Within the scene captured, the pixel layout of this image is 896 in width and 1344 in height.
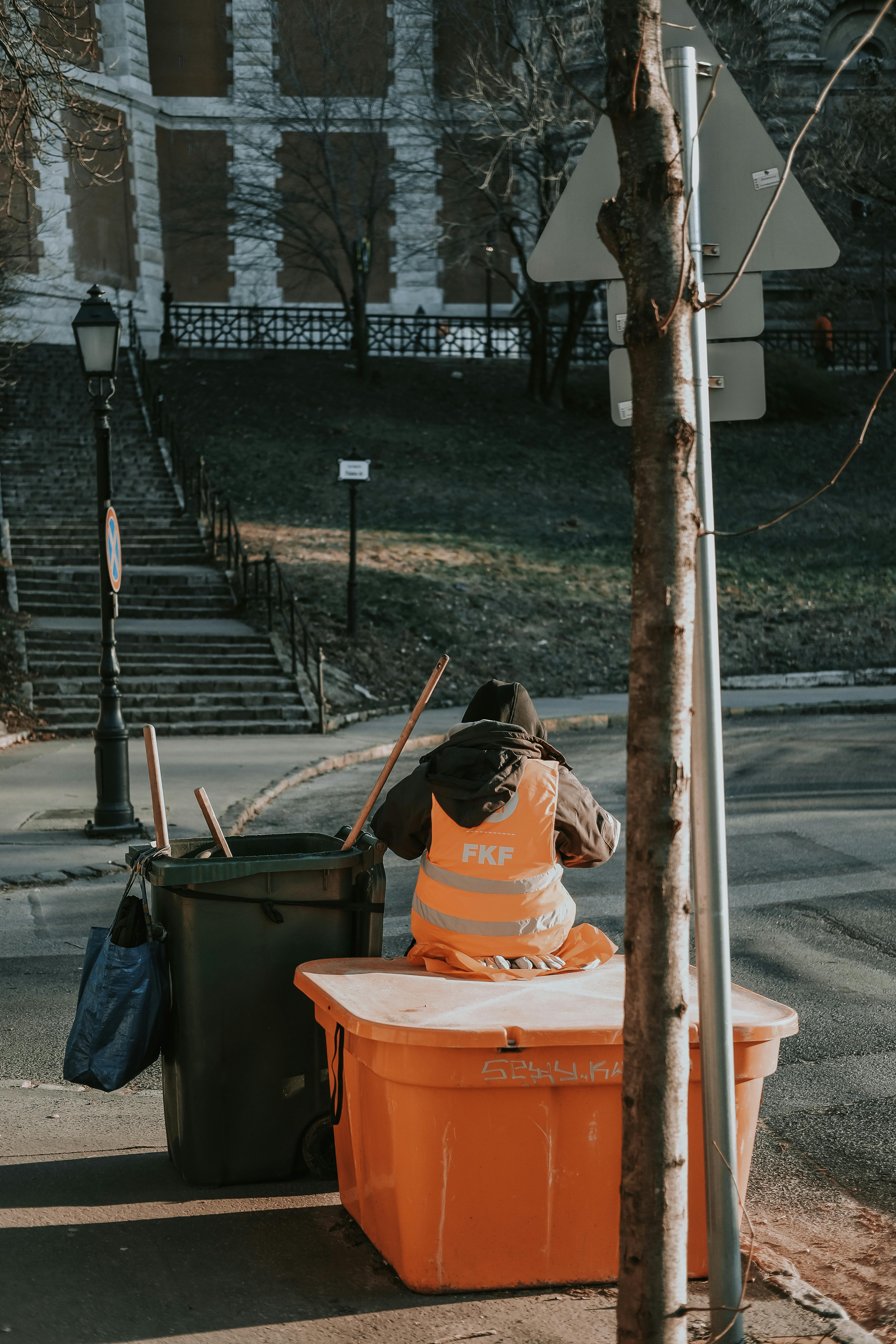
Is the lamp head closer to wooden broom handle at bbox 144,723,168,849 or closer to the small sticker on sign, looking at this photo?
wooden broom handle at bbox 144,723,168,849

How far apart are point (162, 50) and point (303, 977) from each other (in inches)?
1651

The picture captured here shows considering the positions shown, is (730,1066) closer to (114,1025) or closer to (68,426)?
(114,1025)

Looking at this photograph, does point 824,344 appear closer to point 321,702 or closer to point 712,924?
point 321,702

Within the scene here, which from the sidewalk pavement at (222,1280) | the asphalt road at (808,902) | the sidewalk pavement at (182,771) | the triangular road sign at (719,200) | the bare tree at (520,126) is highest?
the bare tree at (520,126)


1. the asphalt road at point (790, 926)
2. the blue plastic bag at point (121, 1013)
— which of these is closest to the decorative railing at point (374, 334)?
the asphalt road at point (790, 926)

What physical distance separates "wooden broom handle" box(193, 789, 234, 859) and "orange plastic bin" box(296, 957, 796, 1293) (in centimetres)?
78

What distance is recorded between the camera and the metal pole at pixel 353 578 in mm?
19250

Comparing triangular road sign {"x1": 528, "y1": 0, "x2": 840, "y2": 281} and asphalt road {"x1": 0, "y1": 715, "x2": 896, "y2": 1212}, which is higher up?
triangular road sign {"x1": 528, "y1": 0, "x2": 840, "y2": 281}

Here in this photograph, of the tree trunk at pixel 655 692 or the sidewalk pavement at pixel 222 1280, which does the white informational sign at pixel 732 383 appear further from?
the sidewalk pavement at pixel 222 1280

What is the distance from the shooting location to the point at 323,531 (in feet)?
77.3

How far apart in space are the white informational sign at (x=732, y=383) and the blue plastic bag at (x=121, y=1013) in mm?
2176

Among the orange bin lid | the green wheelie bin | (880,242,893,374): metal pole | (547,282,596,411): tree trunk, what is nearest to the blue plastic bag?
the green wheelie bin

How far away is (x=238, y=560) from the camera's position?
67.9 ft

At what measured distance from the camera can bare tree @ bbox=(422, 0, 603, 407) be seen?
28.6m
